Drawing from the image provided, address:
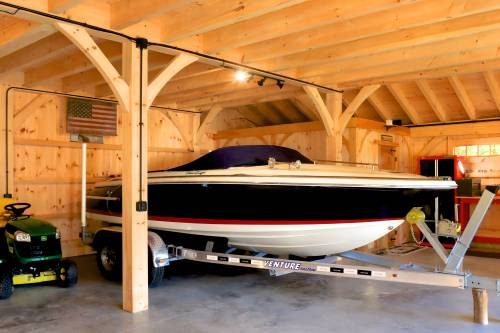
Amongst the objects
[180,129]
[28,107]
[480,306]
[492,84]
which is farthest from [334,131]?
[28,107]

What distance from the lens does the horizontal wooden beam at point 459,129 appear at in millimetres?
8039

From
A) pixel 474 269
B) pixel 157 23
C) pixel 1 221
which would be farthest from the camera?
pixel 474 269

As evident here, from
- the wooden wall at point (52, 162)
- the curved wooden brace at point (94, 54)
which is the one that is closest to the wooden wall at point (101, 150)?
the wooden wall at point (52, 162)

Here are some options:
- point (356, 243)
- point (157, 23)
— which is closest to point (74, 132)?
point (157, 23)

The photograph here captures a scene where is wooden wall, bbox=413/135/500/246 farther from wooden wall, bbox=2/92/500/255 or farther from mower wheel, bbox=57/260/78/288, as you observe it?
mower wheel, bbox=57/260/78/288

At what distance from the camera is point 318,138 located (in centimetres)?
790

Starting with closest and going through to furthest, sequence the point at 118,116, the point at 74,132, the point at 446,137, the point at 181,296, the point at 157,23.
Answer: the point at 157,23 → the point at 181,296 → the point at 74,132 → the point at 118,116 → the point at 446,137

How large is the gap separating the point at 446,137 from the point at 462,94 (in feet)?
3.98

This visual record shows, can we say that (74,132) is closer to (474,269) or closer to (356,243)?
(356,243)

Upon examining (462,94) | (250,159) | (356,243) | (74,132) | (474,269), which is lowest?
(474,269)

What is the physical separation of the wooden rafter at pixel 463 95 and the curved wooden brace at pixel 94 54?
539 cm

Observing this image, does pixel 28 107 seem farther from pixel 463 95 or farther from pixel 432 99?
pixel 463 95

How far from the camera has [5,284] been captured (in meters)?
4.61

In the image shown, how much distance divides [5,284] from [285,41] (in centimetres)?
393
